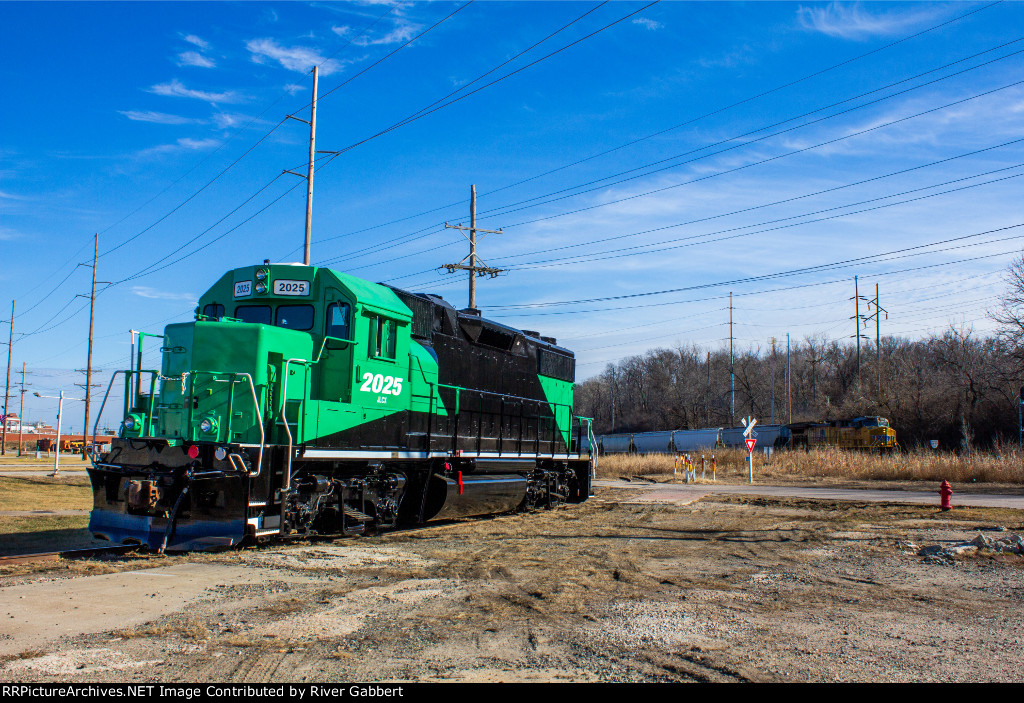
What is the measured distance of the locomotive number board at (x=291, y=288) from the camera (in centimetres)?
1005

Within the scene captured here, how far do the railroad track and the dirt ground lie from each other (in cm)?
58

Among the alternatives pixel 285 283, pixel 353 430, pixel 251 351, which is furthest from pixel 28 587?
pixel 285 283

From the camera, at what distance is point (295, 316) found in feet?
A: 33.3

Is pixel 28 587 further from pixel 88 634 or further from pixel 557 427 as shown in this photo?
pixel 557 427

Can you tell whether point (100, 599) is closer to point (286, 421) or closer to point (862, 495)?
point (286, 421)

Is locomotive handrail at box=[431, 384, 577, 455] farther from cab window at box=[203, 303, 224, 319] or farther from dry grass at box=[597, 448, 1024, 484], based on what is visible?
→ dry grass at box=[597, 448, 1024, 484]

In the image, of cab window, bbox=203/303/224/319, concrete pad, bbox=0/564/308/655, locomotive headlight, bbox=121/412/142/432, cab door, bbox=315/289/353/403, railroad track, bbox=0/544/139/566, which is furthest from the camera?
cab window, bbox=203/303/224/319

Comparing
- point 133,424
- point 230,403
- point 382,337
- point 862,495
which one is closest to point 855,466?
point 862,495

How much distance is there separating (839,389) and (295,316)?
7244 cm

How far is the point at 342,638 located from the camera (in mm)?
5246

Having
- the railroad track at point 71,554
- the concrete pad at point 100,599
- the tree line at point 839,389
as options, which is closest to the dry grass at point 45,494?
the railroad track at point 71,554

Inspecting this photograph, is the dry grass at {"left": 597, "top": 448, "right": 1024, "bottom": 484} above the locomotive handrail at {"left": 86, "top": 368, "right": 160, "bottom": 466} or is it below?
below

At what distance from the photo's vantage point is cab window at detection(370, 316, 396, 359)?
34.0 feet

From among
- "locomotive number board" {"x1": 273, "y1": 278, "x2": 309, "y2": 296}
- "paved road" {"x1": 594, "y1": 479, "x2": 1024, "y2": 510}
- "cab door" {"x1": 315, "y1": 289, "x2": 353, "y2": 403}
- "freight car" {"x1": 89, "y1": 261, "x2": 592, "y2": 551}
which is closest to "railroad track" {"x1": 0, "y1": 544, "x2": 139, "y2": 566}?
"freight car" {"x1": 89, "y1": 261, "x2": 592, "y2": 551}
